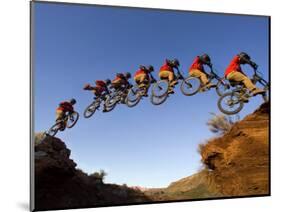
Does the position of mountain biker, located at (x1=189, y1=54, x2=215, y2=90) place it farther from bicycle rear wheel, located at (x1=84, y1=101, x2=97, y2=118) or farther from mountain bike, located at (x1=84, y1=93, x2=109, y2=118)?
bicycle rear wheel, located at (x1=84, y1=101, x2=97, y2=118)

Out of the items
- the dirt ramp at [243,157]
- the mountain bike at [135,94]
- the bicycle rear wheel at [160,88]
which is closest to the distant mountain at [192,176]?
the dirt ramp at [243,157]

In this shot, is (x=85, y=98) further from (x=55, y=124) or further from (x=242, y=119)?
(x=242, y=119)

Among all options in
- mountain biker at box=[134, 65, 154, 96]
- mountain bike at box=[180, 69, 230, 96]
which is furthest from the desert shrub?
mountain bike at box=[180, 69, 230, 96]

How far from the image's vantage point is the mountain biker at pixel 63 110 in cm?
544

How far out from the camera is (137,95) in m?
5.77

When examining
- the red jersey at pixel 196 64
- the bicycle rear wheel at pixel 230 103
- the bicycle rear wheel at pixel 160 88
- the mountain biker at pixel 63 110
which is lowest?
the mountain biker at pixel 63 110

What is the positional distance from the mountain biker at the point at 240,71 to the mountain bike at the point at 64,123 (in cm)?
179

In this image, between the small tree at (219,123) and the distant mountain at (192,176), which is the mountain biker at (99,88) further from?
the small tree at (219,123)

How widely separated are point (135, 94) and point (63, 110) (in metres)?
0.82

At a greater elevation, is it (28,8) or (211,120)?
(28,8)

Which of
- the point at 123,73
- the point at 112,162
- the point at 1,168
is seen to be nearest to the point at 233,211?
the point at 112,162

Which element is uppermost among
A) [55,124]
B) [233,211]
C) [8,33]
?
[8,33]

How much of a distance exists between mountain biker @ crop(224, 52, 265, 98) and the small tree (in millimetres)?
344

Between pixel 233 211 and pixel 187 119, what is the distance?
110 centimetres
